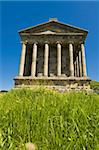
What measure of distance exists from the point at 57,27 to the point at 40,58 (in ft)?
19.5

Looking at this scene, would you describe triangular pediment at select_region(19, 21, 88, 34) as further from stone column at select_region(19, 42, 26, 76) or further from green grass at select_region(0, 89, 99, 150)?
green grass at select_region(0, 89, 99, 150)

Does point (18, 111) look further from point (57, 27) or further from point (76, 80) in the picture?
point (57, 27)

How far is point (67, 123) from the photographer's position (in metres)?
2.71

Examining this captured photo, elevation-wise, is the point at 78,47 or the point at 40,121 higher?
the point at 78,47

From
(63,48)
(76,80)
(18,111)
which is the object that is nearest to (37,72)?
(63,48)

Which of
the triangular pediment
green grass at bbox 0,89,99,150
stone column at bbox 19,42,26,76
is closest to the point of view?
green grass at bbox 0,89,99,150

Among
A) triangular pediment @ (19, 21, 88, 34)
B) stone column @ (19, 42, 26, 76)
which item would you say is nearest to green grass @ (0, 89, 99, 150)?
stone column @ (19, 42, 26, 76)

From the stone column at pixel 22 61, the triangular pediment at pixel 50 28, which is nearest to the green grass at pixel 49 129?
the stone column at pixel 22 61

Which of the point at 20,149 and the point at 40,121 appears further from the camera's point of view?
the point at 40,121

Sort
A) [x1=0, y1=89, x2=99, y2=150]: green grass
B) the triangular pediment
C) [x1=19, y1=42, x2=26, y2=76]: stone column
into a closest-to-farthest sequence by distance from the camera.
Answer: [x1=0, y1=89, x2=99, y2=150]: green grass → [x1=19, y1=42, x2=26, y2=76]: stone column → the triangular pediment

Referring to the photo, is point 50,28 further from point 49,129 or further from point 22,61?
point 49,129

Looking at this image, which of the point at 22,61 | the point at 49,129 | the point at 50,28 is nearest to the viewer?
the point at 49,129

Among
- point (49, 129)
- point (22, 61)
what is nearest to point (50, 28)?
point (22, 61)

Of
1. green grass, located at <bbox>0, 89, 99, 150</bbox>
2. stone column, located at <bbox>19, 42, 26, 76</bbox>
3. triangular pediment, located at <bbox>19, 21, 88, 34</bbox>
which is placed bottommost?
green grass, located at <bbox>0, 89, 99, 150</bbox>
